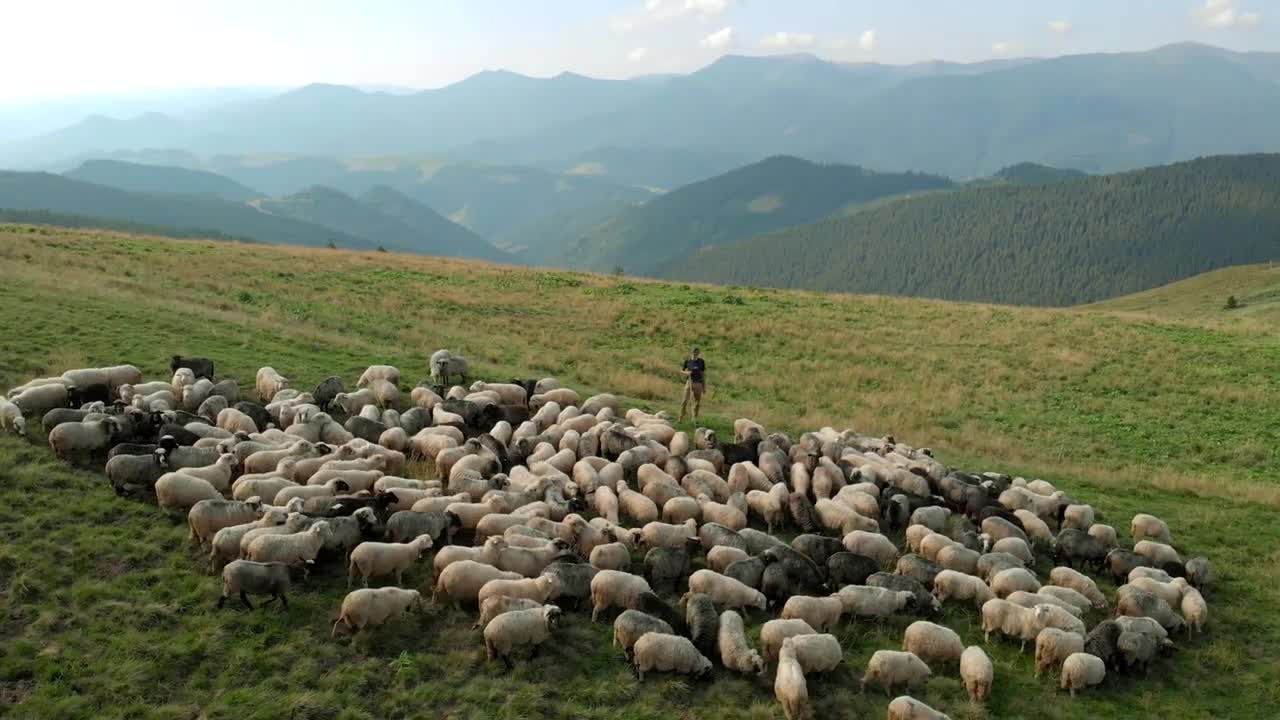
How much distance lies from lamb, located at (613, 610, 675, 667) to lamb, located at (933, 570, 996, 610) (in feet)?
12.8

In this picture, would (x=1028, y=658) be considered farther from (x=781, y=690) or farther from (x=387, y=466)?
(x=387, y=466)

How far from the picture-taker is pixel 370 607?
989 cm

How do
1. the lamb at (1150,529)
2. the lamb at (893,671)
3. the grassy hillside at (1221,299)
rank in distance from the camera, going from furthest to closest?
the grassy hillside at (1221,299) → the lamb at (1150,529) → the lamb at (893,671)

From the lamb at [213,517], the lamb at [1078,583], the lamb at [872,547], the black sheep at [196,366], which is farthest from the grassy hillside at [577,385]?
the lamb at [872,547]

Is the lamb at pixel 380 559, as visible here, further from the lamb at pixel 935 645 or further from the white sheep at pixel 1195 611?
the white sheep at pixel 1195 611

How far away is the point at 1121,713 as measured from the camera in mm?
9758

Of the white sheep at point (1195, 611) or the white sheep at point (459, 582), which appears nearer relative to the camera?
the white sheep at point (459, 582)

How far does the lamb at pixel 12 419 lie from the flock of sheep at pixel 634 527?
0.04 meters

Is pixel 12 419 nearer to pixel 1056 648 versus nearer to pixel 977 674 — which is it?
pixel 977 674

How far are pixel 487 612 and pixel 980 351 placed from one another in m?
29.6

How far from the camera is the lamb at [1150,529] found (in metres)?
14.9

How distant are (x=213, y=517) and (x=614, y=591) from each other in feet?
19.5

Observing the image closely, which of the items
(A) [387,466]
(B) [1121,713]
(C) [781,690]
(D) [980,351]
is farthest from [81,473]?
(D) [980,351]

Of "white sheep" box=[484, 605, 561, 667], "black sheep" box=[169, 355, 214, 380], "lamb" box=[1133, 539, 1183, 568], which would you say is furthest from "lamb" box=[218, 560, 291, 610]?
"lamb" box=[1133, 539, 1183, 568]
